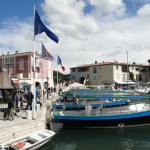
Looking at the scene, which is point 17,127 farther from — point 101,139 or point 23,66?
point 23,66

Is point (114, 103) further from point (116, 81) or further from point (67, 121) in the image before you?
point (116, 81)

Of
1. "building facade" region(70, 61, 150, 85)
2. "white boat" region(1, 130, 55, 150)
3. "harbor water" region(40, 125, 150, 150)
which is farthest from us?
"building facade" region(70, 61, 150, 85)

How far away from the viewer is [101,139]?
19547 millimetres

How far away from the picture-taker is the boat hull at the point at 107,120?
2231cm

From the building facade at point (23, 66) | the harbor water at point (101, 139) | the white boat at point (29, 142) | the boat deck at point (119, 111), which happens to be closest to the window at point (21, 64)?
the building facade at point (23, 66)

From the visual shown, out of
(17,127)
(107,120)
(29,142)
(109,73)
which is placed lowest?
(29,142)

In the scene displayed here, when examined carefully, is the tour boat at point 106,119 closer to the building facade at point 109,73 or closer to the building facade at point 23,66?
the building facade at point 23,66

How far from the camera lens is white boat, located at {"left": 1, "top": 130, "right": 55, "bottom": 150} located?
45.4 feet

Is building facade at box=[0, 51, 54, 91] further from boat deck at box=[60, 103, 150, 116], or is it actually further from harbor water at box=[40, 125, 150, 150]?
harbor water at box=[40, 125, 150, 150]

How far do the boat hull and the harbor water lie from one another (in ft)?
1.34

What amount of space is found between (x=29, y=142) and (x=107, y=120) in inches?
350

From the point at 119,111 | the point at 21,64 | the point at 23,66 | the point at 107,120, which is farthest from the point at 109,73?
the point at 107,120

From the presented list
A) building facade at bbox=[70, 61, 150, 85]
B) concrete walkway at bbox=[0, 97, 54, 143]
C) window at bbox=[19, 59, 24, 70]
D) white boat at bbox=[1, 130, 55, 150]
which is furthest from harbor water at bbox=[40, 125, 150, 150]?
building facade at bbox=[70, 61, 150, 85]

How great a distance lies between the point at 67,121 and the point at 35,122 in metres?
4.84
